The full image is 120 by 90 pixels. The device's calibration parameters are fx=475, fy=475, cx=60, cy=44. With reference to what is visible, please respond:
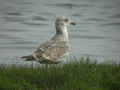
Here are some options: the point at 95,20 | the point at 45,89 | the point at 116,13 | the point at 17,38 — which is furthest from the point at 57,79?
the point at 116,13

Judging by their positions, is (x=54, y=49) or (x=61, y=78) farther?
(x=54, y=49)

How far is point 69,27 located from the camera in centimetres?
2508

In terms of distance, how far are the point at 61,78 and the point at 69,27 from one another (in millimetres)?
15281

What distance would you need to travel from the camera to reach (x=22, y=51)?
17719 mm

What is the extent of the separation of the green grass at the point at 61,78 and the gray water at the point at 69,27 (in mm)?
4605

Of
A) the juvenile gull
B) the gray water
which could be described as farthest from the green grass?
the gray water

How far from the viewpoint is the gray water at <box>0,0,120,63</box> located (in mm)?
18000

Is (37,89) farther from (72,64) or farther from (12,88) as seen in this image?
(72,64)

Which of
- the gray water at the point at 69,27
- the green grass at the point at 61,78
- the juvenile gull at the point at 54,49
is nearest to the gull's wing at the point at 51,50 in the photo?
the juvenile gull at the point at 54,49

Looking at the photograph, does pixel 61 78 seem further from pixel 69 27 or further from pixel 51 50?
pixel 69 27

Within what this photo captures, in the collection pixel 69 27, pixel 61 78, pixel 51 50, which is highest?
pixel 69 27

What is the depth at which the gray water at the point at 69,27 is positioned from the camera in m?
18.0

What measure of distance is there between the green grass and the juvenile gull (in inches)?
10.2

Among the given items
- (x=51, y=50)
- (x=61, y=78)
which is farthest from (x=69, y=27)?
(x=61, y=78)
